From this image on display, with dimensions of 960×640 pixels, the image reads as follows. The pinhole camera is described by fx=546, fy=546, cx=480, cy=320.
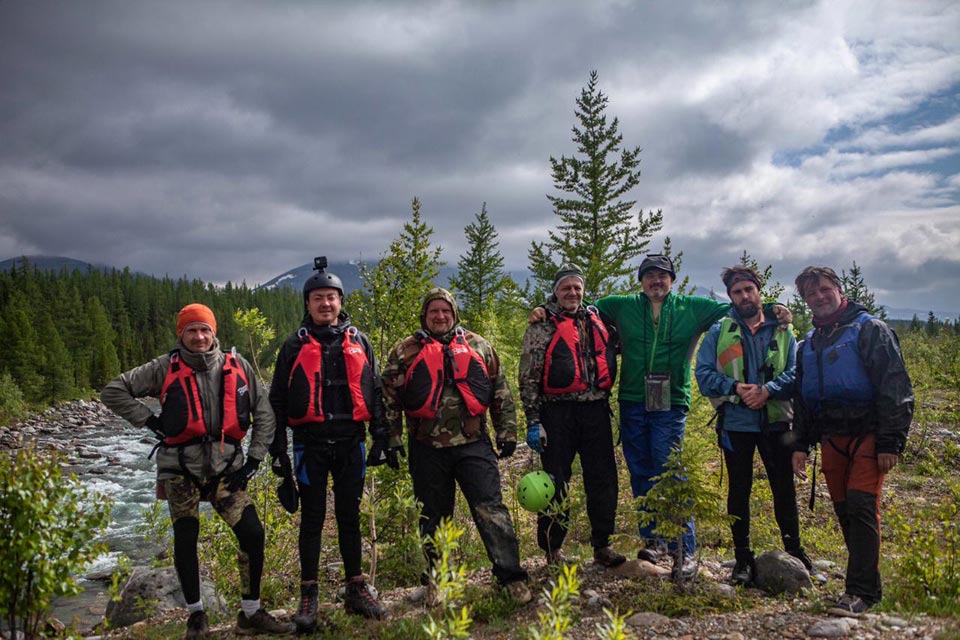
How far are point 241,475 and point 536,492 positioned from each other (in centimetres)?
276

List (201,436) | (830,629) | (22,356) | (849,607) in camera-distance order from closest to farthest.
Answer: (830,629)
(849,607)
(201,436)
(22,356)

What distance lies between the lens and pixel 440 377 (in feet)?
17.4

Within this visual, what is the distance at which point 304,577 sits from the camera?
5.16 meters

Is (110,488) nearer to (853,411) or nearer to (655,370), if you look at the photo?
(655,370)

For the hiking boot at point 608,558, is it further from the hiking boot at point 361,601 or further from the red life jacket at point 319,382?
the red life jacket at point 319,382

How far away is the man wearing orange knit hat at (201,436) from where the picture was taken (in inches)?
185

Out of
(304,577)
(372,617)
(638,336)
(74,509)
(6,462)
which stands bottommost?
(372,617)

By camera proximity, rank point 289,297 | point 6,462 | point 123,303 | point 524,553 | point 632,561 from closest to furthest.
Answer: point 6,462 → point 632,561 → point 524,553 → point 123,303 → point 289,297

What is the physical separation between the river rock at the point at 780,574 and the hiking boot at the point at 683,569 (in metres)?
0.63

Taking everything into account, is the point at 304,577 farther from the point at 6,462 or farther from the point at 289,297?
the point at 289,297

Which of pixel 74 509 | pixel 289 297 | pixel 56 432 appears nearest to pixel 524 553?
pixel 74 509

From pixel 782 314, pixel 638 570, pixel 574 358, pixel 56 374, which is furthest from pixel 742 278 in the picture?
pixel 56 374

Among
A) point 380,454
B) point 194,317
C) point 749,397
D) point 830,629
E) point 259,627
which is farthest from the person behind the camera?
point 380,454

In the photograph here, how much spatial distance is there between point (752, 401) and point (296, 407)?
4.32 metres
